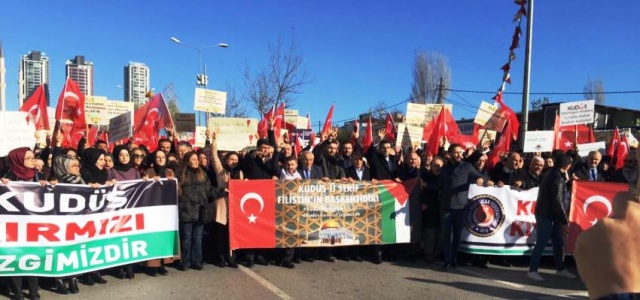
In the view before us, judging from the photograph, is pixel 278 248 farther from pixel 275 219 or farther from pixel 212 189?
pixel 212 189

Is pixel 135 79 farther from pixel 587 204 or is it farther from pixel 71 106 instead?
pixel 587 204

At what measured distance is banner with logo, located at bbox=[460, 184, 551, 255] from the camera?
7.01 m

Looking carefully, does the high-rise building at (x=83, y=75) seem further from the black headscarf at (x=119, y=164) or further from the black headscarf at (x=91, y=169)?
the black headscarf at (x=91, y=169)

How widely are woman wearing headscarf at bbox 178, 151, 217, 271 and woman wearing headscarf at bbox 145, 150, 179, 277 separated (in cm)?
19

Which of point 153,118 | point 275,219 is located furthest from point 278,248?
point 153,118

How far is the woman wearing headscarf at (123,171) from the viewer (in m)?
6.18

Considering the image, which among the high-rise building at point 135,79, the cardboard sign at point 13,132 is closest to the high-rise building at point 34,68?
the high-rise building at point 135,79

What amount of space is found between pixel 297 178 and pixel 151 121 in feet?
14.7

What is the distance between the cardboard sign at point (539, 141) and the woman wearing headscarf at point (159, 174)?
7362 millimetres

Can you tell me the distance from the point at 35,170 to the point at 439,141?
27.7 ft

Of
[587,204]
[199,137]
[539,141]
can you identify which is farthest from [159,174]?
[539,141]

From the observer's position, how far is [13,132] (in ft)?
25.0

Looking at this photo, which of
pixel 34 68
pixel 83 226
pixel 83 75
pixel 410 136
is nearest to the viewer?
pixel 83 226

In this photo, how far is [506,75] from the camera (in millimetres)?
12742
